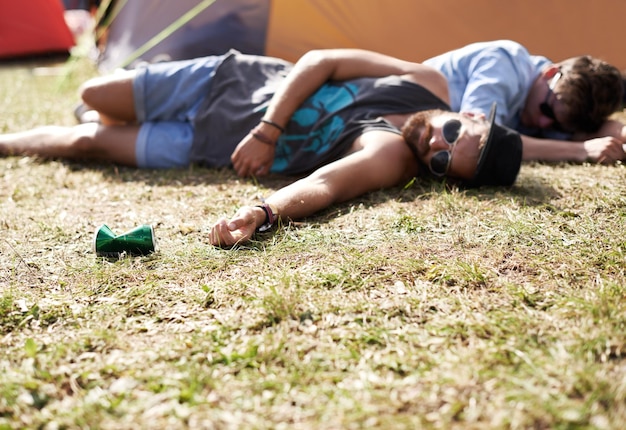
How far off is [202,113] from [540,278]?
97.6 inches

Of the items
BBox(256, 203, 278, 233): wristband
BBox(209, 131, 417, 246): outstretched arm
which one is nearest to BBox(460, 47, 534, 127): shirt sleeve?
BBox(209, 131, 417, 246): outstretched arm

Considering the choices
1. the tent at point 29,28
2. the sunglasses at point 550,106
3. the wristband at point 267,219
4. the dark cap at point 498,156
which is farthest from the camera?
the tent at point 29,28

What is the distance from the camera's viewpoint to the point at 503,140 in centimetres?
330

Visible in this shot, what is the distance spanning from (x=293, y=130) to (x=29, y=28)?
22.7 feet

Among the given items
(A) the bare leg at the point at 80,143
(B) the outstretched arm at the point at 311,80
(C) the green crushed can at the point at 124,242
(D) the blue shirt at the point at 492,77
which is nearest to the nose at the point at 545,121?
(D) the blue shirt at the point at 492,77

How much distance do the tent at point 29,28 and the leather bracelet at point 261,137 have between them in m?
6.69

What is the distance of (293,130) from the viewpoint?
12.6ft

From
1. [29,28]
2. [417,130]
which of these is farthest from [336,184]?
[29,28]

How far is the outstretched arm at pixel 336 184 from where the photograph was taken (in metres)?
2.81

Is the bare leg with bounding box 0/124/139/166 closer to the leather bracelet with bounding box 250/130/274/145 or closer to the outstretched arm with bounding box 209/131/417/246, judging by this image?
the leather bracelet with bounding box 250/130/274/145

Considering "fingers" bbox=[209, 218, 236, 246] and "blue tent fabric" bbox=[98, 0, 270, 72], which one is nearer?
"fingers" bbox=[209, 218, 236, 246]

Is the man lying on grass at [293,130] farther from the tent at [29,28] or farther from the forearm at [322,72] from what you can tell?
the tent at [29,28]

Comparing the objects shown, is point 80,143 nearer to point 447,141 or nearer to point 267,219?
point 267,219

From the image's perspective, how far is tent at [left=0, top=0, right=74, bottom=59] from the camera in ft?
29.5
